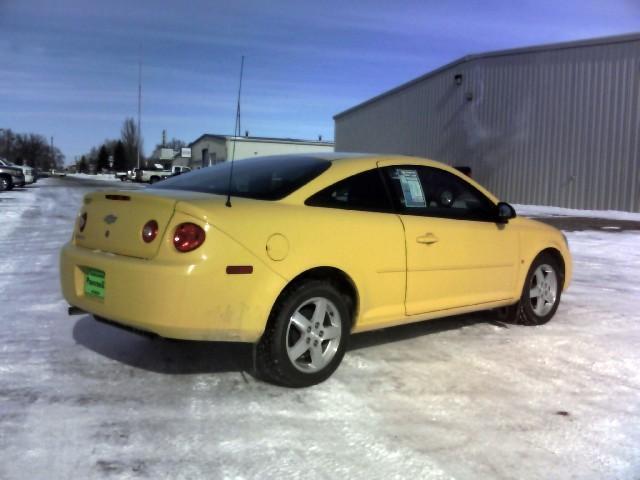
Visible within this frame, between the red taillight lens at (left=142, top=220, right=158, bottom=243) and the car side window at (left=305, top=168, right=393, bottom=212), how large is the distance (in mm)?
945

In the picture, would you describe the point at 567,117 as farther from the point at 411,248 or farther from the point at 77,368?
the point at 77,368

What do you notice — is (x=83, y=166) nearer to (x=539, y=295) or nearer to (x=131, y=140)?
(x=131, y=140)

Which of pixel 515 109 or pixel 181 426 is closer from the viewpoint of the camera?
pixel 181 426

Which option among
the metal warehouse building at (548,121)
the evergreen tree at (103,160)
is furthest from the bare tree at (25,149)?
the metal warehouse building at (548,121)

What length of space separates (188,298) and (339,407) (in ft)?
3.52

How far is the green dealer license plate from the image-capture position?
3.64 meters

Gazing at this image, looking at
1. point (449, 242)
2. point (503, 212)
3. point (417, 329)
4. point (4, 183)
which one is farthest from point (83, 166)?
point (449, 242)

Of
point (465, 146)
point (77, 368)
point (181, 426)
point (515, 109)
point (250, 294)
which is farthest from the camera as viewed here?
point (465, 146)

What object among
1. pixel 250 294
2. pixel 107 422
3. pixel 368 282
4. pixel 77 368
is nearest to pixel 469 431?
pixel 368 282

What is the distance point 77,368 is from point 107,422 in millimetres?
936

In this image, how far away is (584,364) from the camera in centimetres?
438

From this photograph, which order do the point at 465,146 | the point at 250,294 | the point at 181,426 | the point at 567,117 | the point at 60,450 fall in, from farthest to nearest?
the point at 465,146 < the point at 567,117 < the point at 250,294 < the point at 181,426 < the point at 60,450

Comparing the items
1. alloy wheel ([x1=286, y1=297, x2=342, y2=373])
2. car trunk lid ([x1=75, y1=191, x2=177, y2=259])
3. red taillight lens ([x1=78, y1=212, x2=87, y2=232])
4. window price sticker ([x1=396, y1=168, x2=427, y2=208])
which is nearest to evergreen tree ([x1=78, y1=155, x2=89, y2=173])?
red taillight lens ([x1=78, y1=212, x2=87, y2=232])

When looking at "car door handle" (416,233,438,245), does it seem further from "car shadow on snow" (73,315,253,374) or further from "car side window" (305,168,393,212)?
"car shadow on snow" (73,315,253,374)
